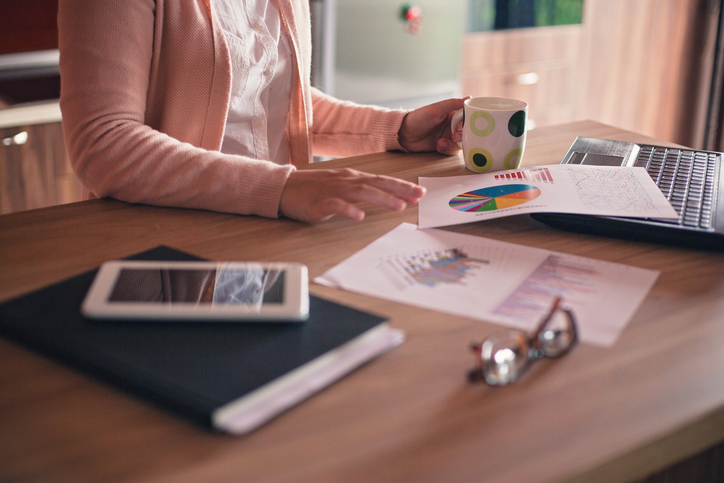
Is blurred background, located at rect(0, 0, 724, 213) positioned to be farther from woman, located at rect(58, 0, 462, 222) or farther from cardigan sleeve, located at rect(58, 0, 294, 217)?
cardigan sleeve, located at rect(58, 0, 294, 217)

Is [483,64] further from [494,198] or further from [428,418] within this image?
[428,418]

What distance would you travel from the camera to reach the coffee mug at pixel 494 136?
3.08ft

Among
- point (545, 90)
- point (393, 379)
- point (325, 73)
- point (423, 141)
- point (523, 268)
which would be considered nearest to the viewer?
point (393, 379)

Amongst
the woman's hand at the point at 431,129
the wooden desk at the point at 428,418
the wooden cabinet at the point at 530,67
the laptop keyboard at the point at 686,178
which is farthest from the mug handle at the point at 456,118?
the wooden cabinet at the point at 530,67

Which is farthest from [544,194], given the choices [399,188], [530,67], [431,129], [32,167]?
[530,67]

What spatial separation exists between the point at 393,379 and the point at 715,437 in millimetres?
235

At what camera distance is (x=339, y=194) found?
0.79m

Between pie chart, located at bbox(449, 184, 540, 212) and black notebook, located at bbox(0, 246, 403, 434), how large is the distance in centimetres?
32

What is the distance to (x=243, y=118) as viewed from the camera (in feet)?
3.65

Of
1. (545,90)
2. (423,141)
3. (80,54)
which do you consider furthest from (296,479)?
(545,90)

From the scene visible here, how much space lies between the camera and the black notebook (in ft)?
1.49

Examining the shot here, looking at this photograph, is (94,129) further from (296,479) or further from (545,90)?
(545,90)

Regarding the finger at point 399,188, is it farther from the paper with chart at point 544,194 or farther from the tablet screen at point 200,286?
the tablet screen at point 200,286

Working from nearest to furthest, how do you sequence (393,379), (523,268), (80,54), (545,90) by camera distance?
1. (393,379)
2. (523,268)
3. (80,54)
4. (545,90)
